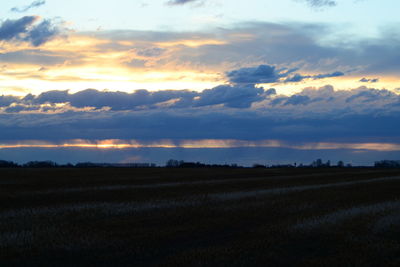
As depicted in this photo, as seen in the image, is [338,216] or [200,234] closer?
[200,234]

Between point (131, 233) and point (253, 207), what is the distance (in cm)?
984

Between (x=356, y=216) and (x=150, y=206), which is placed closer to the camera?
(x=356, y=216)

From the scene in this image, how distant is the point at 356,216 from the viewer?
22.1 m

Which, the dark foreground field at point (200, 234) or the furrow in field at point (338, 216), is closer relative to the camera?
the dark foreground field at point (200, 234)

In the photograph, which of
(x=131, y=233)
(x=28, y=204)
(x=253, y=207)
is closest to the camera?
(x=131, y=233)

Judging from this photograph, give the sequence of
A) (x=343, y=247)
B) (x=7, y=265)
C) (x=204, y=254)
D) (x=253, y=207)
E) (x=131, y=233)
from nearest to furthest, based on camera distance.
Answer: (x=7, y=265) < (x=204, y=254) < (x=343, y=247) < (x=131, y=233) < (x=253, y=207)

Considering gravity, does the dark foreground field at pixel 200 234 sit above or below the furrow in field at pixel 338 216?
below

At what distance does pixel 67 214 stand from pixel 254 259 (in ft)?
39.1

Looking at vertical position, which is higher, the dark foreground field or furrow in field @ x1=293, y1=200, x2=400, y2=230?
furrow in field @ x1=293, y1=200, x2=400, y2=230

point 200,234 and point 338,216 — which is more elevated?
point 338,216

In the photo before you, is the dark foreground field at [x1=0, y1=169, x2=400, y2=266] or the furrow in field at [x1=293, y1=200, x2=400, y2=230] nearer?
the dark foreground field at [x1=0, y1=169, x2=400, y2=266]

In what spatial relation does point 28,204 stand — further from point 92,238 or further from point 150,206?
point 92,238

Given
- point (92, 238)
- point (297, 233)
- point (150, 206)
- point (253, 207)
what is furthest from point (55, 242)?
point (253, 207)

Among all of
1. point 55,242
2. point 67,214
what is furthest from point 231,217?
point 55,242
